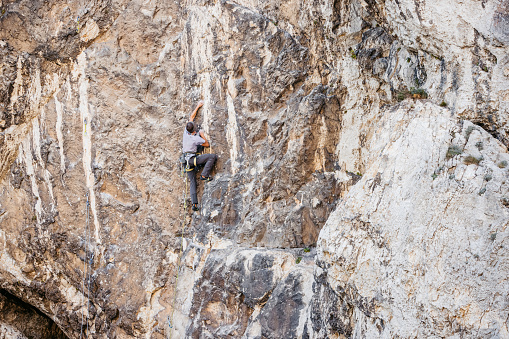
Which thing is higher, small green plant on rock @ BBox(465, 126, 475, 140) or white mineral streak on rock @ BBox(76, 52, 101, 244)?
small green plant on rock @ BBox(465, 126, 475, 140)

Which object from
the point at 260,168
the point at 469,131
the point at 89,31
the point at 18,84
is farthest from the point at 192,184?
the point at 469,131

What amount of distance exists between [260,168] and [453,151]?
13.9 ft

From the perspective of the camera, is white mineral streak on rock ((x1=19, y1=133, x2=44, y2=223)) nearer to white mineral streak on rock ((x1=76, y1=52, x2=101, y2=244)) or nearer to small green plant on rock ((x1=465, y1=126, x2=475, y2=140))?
white mineral streak on rock ((x1=76, y1=52, x2=101, y2=244))

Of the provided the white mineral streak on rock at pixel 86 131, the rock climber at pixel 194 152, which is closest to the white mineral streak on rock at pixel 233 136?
the rock climber at pixel 194 152

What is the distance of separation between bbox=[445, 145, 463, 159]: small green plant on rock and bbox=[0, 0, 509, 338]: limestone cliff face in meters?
0.05

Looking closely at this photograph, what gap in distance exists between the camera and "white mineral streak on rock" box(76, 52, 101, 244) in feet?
34.4

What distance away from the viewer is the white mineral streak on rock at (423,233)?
531 cm

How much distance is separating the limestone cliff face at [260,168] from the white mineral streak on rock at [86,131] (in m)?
0.04

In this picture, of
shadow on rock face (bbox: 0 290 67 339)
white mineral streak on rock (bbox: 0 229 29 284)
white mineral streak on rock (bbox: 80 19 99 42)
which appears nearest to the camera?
white mineral streak on rock (bbox: 80 19 99 42)

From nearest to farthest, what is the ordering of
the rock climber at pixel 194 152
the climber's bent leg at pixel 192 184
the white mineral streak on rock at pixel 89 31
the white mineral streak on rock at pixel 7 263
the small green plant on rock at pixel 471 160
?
the small green plant on rock at pixel 471 160
the rock climber at pixel 194 152
the climber's bent leg at pixel 192 184
the white mineral streak on rock at pixel 89 31
the white mineral streak on rock at pixel 7 263

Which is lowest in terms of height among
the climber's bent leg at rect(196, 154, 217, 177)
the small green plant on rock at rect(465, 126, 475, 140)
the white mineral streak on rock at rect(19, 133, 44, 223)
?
the white mineral streak on rock at rect(19, 133, 44, 223)

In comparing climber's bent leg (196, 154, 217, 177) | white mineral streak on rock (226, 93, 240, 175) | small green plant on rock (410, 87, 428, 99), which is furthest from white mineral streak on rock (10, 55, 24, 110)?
small green plant on rock (410, 87, 428, 99)

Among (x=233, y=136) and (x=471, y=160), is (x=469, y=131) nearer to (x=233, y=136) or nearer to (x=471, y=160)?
(x=471, y=160)

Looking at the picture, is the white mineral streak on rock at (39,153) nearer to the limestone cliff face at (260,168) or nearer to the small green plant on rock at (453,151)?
the limestone cliff face at (260,168)
